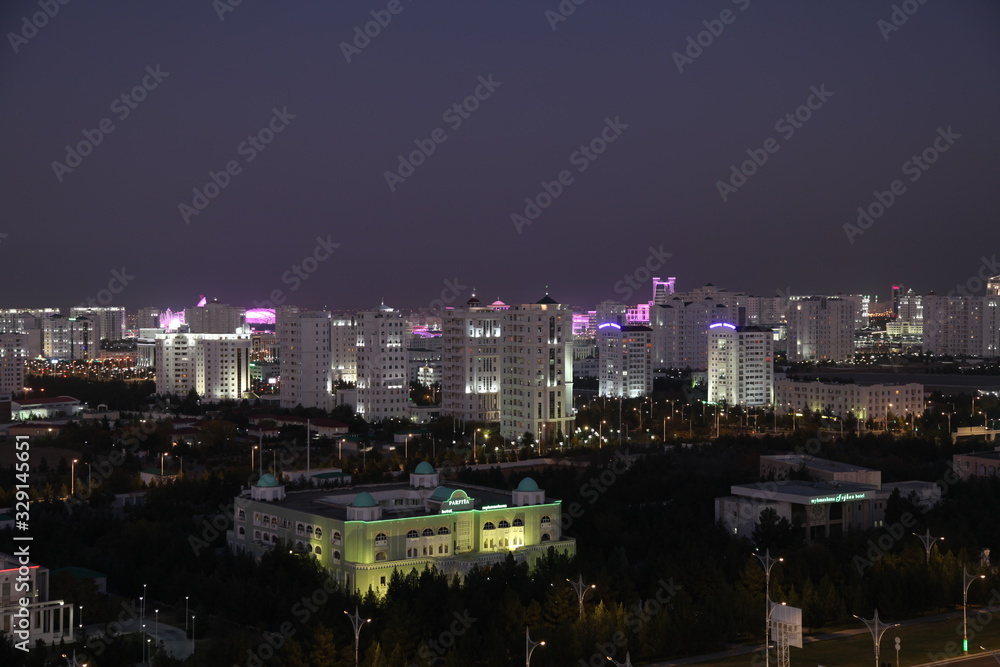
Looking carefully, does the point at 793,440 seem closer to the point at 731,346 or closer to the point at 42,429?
the point at 731,346

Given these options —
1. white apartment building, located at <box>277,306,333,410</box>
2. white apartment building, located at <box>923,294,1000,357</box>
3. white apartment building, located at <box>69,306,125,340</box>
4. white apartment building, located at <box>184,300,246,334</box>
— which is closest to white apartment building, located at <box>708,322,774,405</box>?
white apartment building, located at <box>277,306,333,410</box>

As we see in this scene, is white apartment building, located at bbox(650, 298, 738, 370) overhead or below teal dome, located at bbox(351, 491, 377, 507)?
overhead

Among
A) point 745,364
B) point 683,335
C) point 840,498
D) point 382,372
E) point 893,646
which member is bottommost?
point 893,646

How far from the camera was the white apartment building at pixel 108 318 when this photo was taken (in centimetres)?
7562

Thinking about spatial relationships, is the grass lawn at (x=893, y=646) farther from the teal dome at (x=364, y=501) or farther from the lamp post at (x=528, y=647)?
the teal dome at (x=364, y=501)

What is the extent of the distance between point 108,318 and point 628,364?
45452 mm

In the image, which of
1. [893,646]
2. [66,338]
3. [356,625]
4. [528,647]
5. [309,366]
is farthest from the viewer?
[66,338]

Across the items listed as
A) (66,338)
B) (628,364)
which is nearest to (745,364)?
(628,364)

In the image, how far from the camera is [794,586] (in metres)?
14.6

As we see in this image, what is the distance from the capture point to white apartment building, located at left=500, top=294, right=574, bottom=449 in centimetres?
2897

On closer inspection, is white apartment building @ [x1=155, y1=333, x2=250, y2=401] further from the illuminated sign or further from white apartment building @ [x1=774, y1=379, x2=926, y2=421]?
the illuminated sign

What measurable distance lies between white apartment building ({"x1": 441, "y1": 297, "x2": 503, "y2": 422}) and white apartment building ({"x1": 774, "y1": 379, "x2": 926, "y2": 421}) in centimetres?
901

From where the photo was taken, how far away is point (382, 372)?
3497cm

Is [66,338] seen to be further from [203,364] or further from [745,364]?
[745,364]
